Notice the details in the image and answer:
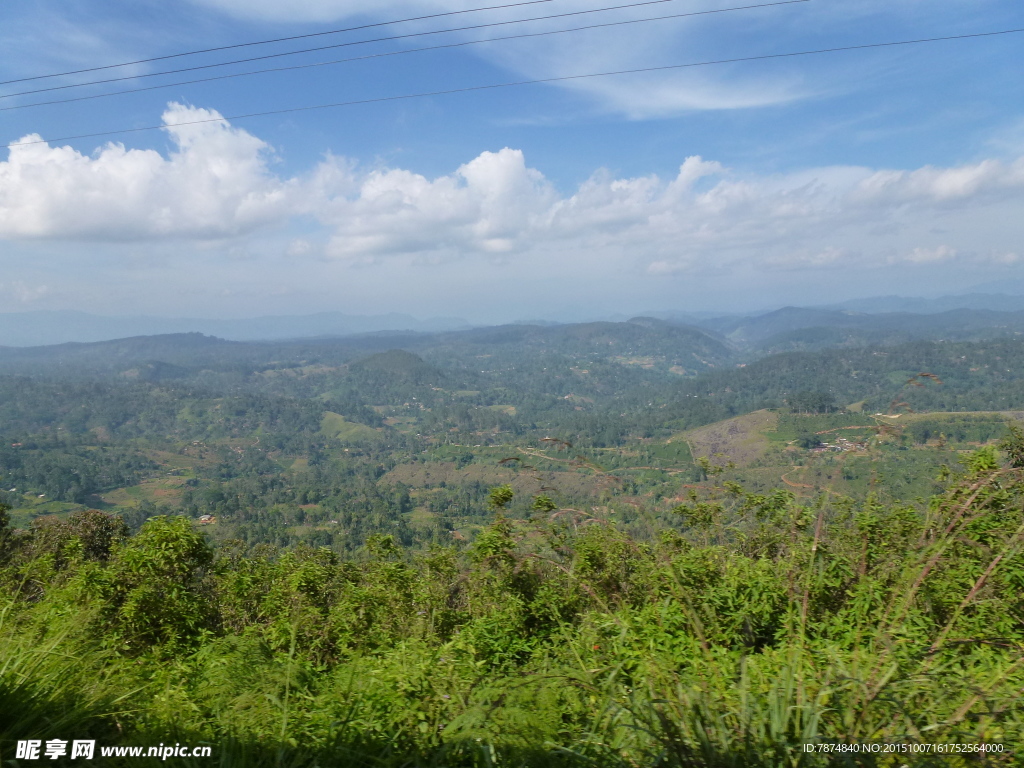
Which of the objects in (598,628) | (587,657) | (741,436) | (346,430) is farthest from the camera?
(346,430)

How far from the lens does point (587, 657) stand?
9.18 ft

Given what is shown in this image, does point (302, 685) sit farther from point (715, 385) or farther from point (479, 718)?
point (715, 385)

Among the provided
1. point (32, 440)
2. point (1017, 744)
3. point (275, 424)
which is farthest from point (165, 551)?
point (275, 424)

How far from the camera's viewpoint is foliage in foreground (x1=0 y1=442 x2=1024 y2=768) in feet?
6.00

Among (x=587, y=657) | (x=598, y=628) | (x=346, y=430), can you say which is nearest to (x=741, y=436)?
(x=598, y=628)

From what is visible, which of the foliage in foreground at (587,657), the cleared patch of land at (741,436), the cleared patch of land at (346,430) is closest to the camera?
the foliage in foreground at (587,657)

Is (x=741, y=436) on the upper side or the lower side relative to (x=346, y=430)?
upper

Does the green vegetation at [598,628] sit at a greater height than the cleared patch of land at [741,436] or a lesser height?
greater

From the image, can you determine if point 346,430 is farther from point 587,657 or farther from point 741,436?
point 587,657

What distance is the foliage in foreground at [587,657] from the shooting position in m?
1.83

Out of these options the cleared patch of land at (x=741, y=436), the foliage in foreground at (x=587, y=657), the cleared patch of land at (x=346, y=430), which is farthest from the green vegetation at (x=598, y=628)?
the cleared patch of land at (x=346, y=430)

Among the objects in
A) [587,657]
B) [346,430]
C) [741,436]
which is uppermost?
[587,657]

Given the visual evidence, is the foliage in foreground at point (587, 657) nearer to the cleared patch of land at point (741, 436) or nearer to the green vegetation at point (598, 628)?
the green vegetation at point (598, 628)

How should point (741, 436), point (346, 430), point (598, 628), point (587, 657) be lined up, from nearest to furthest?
point (587, 657) < point (598, 628) < point (741, 436) < point (346, 430)
